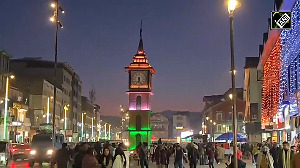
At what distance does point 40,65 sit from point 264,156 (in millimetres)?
98940

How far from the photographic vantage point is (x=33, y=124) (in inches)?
3474

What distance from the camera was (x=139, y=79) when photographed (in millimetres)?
Result: 105625

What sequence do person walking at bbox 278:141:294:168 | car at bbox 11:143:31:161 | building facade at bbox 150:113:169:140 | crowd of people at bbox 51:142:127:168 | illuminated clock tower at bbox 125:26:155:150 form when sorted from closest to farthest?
crowd of people at bbox 51:142:127:168, person walking at bbox 278:141:294:168, car at bbox 11:143:31:161, illuminated clock tower at bbox 125:26:155:150, building facade at bbox 150:113:169:140

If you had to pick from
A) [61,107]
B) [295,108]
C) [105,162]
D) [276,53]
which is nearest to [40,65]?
[61,107]

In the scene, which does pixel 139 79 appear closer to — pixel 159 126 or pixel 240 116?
pixel 240 116

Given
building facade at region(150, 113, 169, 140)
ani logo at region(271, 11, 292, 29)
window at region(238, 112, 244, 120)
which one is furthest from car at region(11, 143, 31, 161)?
building facade at region(150, 113, 169, 140)

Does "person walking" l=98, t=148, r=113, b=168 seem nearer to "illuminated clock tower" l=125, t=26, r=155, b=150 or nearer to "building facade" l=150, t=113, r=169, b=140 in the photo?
"illuminated clock tower" l=125, t=26, r=155, b=150

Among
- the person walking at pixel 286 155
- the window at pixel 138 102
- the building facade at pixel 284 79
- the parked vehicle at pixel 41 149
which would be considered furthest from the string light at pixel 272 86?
the window at pixel 138 102

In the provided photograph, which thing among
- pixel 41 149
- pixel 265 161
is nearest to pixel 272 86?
pixel 41 149

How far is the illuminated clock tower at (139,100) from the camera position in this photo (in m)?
103

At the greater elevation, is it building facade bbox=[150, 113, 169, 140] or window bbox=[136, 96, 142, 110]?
window bbox=[136, 96, 142, 110]

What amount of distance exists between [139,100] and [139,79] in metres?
4.35

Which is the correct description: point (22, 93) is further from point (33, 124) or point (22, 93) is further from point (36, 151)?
point (36, 151)

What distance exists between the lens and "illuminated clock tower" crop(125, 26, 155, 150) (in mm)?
102812
